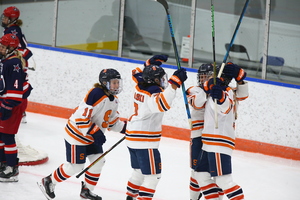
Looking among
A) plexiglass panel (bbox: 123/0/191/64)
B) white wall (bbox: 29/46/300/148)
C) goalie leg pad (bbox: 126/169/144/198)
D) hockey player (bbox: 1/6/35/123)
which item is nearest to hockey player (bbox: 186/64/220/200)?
goalie leg pad (bbox: 126/169/144/198)

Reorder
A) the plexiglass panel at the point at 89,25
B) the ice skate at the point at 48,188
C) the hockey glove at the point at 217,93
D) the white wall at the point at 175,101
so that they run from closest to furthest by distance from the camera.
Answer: the hockey glove at the point at 217,93, the ice skate at the point at 48,188, the white wall at the point at 175,101, the plexiglass panel at the point at 89,25

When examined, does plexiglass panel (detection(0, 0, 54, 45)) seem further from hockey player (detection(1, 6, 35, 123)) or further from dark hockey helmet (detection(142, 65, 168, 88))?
dark hockey helmet (detection(142, 65, 168, 88))

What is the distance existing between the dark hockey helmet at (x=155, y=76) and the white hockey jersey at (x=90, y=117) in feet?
1.21

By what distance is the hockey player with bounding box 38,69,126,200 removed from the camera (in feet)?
11.5

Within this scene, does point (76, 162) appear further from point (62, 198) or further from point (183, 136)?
point (183, 136)

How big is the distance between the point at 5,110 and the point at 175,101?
7.94 feet

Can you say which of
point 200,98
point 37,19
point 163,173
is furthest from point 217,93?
point 37,19

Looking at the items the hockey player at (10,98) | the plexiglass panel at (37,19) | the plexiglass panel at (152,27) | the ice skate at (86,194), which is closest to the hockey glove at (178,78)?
the ice skate at (86,194)

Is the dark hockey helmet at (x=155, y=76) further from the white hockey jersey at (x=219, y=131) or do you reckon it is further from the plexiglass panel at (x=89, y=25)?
the plexiglass panel at (x=89, y=25)

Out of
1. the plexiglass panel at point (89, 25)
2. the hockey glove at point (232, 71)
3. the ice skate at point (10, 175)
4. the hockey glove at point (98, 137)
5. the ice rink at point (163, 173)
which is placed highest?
the plexiglass panel at point (89, 25)

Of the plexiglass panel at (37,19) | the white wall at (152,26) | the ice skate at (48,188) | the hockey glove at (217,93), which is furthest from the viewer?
the plexiglass panel at (37,19)

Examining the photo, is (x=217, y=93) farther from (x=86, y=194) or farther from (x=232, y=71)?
(x=86, y=194)

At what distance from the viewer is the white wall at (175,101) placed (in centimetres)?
542

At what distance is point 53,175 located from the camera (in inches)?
144
